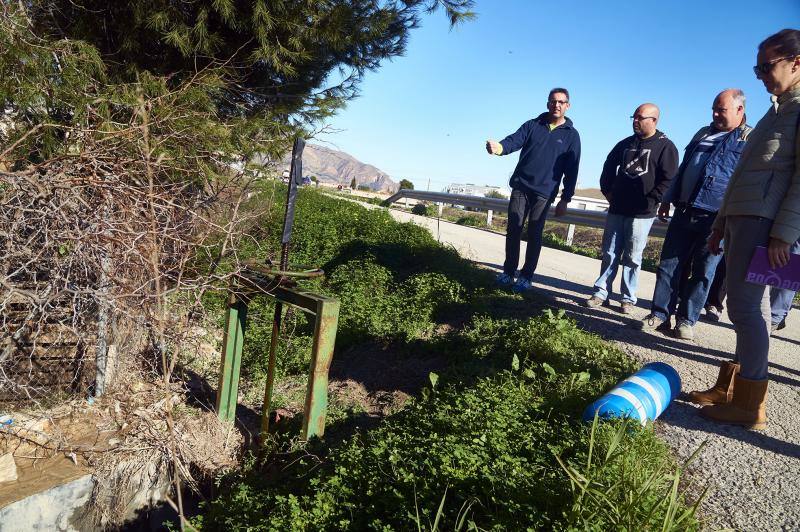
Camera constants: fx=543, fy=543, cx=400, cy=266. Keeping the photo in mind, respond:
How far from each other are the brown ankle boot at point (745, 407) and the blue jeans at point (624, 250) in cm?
246

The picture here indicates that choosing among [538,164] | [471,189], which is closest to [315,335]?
[538,164]

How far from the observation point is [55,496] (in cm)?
334

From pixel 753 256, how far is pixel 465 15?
3776 mm

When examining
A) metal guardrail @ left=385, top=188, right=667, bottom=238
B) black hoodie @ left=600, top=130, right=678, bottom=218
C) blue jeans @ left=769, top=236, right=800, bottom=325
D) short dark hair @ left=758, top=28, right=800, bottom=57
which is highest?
short dark hair @ left=758, top=28, right=800, bottom=57

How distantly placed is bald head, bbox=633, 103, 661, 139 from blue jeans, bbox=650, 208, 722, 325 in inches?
38.8

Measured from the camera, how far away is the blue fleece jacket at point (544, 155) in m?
5.60

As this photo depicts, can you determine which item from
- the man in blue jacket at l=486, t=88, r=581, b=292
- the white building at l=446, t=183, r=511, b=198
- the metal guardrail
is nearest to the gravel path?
the man in blue jacket at l=486, t=88, r=581, b=292

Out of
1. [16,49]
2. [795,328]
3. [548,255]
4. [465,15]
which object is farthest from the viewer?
[548,255]

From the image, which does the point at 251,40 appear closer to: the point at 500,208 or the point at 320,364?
the point at 320,364

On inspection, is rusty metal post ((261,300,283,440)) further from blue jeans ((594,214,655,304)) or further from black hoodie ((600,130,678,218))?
black hoodie ((600,130,678,218))

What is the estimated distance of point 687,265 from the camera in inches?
188

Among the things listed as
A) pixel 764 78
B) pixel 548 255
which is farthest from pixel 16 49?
pixel 548 255

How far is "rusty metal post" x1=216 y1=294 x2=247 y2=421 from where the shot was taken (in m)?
3.93

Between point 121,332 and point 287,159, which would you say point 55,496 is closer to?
point 121,332
